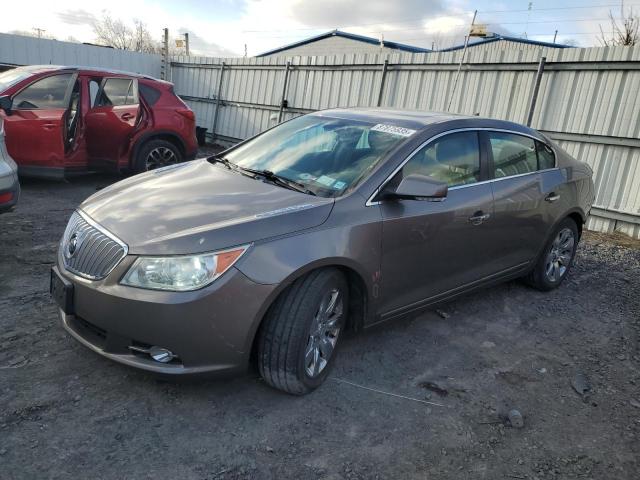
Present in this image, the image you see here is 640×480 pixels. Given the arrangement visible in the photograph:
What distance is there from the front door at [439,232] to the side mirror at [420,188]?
132 mm

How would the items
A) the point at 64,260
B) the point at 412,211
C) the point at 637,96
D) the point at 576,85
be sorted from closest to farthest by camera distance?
the point at 64,260 → the point at 412,211 → the point at 637,96 → the point at 576,85

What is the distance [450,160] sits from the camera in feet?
12.2

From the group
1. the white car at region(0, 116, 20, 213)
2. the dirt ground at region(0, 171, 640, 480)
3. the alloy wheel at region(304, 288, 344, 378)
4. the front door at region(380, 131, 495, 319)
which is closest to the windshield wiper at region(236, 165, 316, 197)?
the front door at region(380, 131, 495, 319)

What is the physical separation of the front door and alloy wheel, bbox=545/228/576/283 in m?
1.22

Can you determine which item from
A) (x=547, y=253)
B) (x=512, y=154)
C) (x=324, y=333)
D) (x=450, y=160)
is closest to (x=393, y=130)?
(x=450, y=160)

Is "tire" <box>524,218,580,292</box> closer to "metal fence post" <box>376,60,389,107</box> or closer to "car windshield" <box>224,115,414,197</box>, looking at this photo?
"car windshield" <box>224,115,414,197</box>

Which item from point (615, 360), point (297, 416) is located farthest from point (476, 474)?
point (615, 360)

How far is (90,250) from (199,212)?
0.62 meters

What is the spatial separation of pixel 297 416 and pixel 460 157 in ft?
7.17

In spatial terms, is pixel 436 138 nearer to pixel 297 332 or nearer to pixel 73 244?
pixel 297 332

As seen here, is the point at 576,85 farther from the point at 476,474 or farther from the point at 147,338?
the point at 147,338

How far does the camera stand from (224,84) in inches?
548

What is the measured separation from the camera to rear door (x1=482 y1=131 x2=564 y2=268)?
13.2 ft

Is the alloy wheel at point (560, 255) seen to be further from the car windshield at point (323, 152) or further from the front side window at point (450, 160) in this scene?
the car windshield at point (323, 152)
